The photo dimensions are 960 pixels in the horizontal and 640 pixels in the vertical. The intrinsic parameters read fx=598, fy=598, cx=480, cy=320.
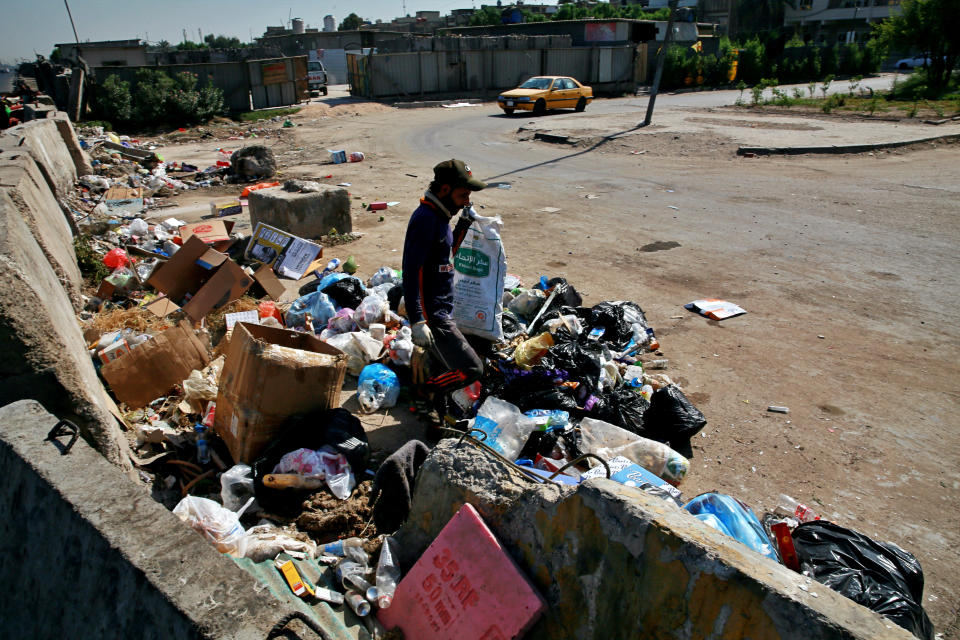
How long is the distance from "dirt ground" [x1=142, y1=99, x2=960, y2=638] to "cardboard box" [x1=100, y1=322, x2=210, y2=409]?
A: 115 cm

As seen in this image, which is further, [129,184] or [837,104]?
[837,104]

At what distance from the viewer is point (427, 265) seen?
12.1 feet

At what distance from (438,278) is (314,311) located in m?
2.09

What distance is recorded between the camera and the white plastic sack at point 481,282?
13.9 feet

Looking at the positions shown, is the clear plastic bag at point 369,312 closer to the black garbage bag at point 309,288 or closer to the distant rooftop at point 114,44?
the black garbage bag at point 309,288

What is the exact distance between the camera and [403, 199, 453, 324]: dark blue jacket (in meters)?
3.60

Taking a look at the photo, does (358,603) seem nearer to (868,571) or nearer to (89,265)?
(868,571)

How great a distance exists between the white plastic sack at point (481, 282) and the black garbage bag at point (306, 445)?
1174mm

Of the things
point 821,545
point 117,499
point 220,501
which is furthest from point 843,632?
point 220,501

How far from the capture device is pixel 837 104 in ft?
66.9

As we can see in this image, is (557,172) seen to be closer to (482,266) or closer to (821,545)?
(482,266)

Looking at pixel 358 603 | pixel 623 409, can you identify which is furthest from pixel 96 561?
pixel 623 409

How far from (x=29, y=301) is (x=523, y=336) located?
3.33m

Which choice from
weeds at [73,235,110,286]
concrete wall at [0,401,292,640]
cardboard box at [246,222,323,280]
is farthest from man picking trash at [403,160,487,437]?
weeds at [73,235,110,286]
